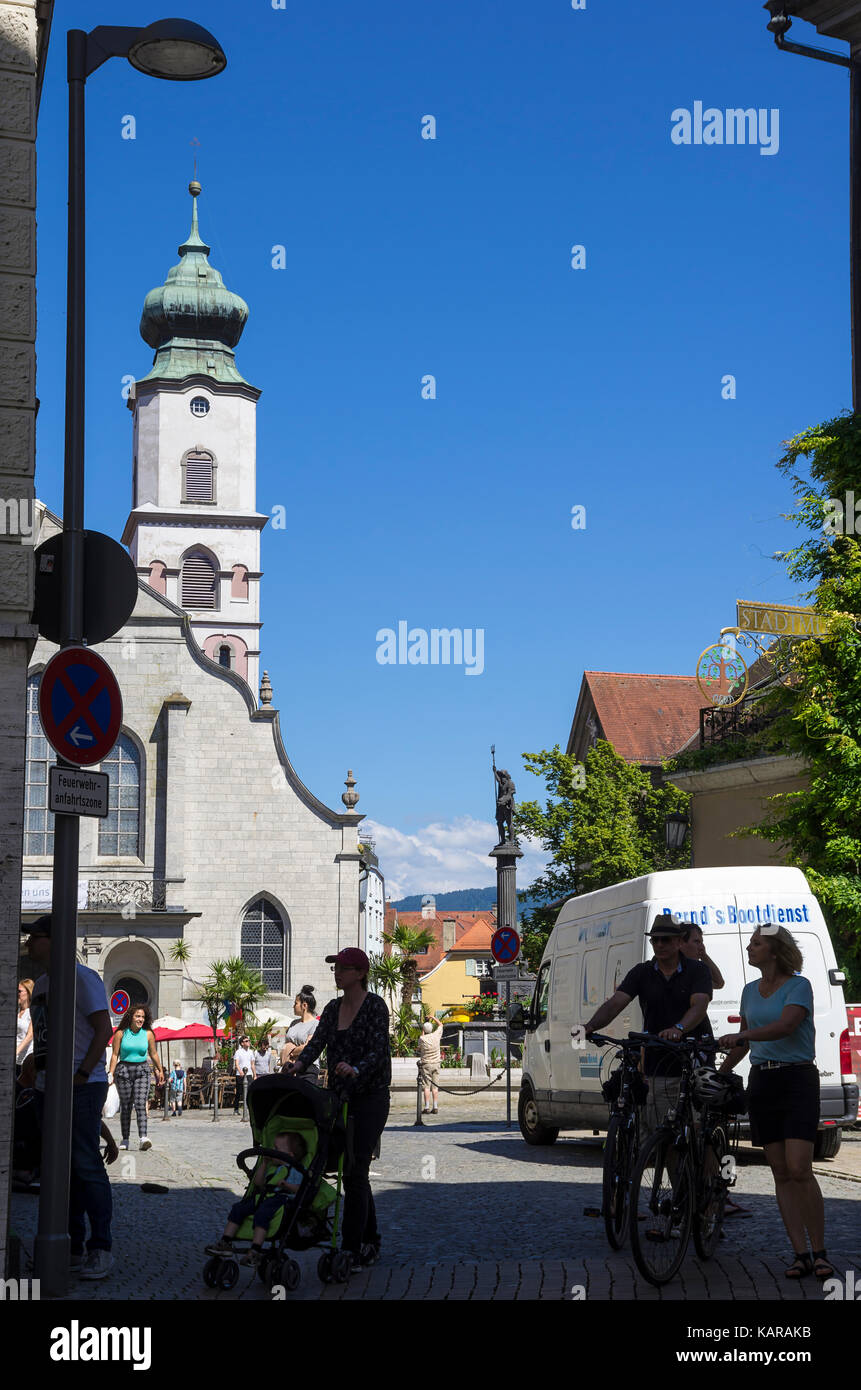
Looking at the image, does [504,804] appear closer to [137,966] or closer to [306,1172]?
[137,966]

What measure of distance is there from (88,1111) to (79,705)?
227 cm

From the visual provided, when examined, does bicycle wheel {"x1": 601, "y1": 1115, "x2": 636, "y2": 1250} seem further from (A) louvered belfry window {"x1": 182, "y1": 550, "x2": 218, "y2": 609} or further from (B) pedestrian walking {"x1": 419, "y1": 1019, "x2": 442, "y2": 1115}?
(A) louvered belfry window {"x1": 182, "y1": 550, "x2": 218, "y2": 609}

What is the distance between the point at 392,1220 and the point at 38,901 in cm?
3986

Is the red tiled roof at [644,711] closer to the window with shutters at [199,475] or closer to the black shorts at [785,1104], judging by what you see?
the window with shutters at [199,475]

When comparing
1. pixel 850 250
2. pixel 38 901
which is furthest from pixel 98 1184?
pixel 38 901

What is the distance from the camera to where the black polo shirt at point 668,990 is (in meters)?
10.5

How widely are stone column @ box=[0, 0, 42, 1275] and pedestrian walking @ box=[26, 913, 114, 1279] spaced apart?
518mm

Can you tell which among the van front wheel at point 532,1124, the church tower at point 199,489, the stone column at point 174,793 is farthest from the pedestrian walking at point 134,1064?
the church tower at point 199,489

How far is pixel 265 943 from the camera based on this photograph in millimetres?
53500

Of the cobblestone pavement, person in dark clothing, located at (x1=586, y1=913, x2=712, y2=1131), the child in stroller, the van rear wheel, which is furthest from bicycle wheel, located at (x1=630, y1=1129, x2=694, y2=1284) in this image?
the van rear wheel

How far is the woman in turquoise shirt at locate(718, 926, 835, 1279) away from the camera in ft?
27.3

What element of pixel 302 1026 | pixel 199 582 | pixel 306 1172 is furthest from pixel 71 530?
pixel 199 582
